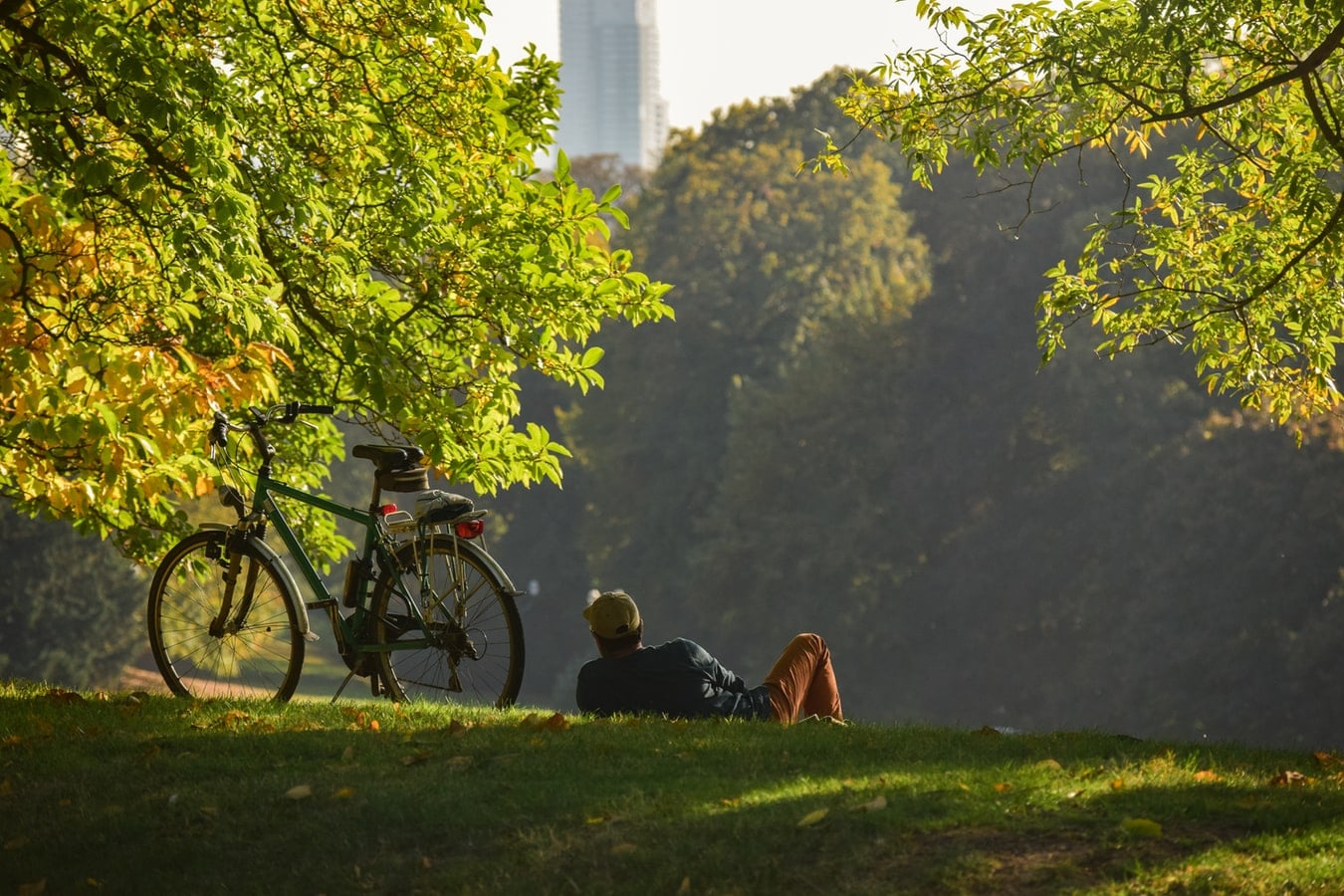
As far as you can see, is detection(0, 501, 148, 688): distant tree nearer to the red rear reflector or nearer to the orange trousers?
the red rear reflector

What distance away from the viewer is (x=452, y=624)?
7.84m

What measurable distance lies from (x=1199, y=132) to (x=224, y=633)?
22.8ft

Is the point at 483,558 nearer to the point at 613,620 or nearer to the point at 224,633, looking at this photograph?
the point at 613,620

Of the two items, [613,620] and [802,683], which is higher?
[613,620]

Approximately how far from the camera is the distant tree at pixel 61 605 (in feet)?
126

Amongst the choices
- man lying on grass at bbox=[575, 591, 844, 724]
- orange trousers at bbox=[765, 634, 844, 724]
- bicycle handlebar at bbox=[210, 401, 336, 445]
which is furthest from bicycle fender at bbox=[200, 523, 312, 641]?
orange trousers at bbox=[765, 634, 844, 724]

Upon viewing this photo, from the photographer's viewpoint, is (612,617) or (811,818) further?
(612,617)

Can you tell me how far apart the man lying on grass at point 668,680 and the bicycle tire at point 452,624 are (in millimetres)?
406

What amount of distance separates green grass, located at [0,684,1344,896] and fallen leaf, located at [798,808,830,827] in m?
0.01

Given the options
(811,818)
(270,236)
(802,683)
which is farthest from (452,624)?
(270,236)

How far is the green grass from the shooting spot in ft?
17.2

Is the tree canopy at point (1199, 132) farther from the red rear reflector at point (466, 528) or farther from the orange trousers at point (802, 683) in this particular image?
the red rear reflector at point (466, 528)

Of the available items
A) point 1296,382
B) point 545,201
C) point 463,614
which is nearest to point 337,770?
point 463,614

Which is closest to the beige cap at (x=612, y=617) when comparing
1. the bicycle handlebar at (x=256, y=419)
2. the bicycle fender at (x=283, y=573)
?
the bicycle fender at (x=283, y=573)
